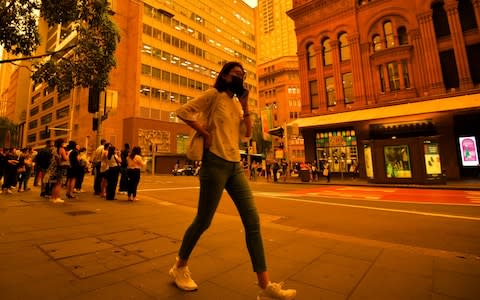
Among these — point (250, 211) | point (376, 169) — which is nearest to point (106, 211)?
point (250, 211)

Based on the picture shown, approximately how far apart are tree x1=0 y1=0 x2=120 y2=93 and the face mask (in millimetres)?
4059

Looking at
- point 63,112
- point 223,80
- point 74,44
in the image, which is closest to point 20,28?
point 74,44

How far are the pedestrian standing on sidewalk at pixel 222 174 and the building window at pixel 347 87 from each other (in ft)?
74.0

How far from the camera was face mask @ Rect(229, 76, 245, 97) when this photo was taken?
2408 millimetres

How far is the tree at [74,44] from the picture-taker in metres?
4.82

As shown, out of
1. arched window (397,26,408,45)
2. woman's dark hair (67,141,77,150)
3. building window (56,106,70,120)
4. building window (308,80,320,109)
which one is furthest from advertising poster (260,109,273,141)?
building window (56,106,70,120)

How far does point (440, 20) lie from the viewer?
62.7 ft

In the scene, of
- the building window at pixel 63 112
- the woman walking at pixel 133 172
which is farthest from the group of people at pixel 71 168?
the building window at pixel 63 112

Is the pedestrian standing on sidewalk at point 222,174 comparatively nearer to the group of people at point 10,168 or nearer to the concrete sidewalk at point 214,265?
the concrete sidewalk at point 214,265

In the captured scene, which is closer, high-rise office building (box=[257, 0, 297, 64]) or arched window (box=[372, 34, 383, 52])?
arched window (box=[372, 34, 383, 52])

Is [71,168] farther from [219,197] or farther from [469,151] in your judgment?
[469,151]

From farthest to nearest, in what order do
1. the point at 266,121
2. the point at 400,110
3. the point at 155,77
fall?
the point at 155,77 → the point at 266,121 → the point at 400,110

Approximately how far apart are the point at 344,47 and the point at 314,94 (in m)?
4.85

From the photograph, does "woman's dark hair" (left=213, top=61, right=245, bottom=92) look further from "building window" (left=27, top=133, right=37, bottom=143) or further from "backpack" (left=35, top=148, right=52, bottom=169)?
"building window" (left=27, top=133, right=37, bottom=143)
